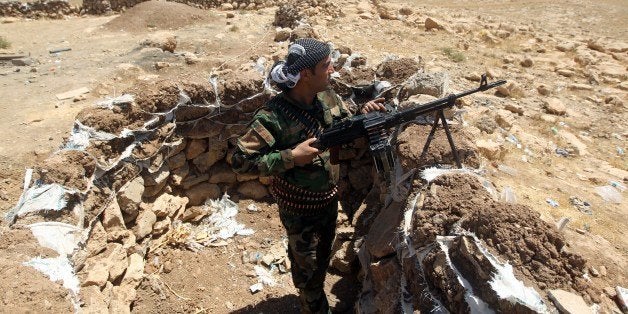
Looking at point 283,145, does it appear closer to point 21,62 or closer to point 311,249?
point 311,249

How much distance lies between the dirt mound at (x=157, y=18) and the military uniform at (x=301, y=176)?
9.59 m

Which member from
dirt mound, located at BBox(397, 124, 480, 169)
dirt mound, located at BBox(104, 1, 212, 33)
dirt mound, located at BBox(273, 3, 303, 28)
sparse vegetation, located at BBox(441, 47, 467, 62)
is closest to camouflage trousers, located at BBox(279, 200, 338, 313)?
dirt mound, located at BBox(397, 124, 480, 169)

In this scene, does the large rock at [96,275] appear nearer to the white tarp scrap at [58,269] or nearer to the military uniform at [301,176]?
the white tarp scrap at [58,269]

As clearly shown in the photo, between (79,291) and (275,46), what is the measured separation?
6.67 metres

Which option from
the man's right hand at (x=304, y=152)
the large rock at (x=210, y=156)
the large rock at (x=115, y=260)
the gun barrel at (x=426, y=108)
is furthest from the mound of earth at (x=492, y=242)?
the large rock at (x=210, y=156)

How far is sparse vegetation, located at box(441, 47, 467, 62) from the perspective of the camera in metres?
7.99

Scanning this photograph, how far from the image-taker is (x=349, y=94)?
182 inches

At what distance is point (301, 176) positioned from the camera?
293cm

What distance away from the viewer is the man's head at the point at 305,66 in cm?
267

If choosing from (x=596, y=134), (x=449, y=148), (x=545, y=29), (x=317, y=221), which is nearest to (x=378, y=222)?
(x=317, y=221)

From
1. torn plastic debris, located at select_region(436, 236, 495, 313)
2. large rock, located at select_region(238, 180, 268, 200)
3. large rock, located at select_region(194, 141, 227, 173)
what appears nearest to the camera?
torn plastic debris, located at select_region(436, 236, 495, 313)

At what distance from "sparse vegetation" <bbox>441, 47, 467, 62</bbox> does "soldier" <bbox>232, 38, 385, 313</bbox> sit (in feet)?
18.2

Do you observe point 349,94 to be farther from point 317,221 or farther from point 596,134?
point 596,134

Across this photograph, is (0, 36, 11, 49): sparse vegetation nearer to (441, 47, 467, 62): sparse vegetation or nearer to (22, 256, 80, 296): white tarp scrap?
(22, 256, 80, 296): white tarp scrap
